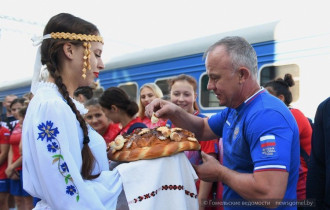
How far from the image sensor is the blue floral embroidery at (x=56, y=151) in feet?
5.37

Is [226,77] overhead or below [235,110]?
overhead

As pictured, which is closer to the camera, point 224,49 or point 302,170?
point 224,49

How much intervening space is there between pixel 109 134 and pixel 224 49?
2733mm

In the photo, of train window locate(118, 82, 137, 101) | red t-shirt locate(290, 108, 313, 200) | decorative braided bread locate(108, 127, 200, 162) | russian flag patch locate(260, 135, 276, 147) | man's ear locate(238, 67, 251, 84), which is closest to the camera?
russian flag patch locate(260, 135, 276, 147)

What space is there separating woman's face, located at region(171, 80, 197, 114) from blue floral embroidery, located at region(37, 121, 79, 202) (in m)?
2.31

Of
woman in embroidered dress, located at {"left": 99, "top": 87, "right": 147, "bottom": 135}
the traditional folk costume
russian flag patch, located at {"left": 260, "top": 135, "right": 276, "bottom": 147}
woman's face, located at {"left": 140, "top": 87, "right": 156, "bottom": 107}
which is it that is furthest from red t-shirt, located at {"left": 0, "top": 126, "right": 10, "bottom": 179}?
russian flag patch, located at {"left": 260, "top": 135, "right": 276, "bottom": 147}

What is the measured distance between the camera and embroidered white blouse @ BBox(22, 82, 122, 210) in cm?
163

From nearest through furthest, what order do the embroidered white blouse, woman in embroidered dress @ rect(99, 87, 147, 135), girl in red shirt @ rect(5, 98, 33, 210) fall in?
the embroidered white blouse → woman in embroidered dress @ rect(99, 87, 147, 135) → girl in red shirt @ rect(5, 98, 33, 210)

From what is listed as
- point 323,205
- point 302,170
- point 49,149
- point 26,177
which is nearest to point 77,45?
point 49,149

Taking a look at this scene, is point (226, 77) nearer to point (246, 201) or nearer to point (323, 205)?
point (246, 201)

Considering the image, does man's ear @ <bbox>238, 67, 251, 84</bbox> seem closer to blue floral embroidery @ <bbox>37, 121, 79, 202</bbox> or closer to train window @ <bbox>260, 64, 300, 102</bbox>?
blue floral embroidery @ <bbox>37, 121, 79, 202</bbox>

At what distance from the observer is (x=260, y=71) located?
5293 millimetres

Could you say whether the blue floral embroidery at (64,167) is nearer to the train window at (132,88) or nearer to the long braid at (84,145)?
the long braid at (84,145)

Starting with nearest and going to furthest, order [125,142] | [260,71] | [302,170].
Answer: [125,142] → [302,170] → [260,71]
